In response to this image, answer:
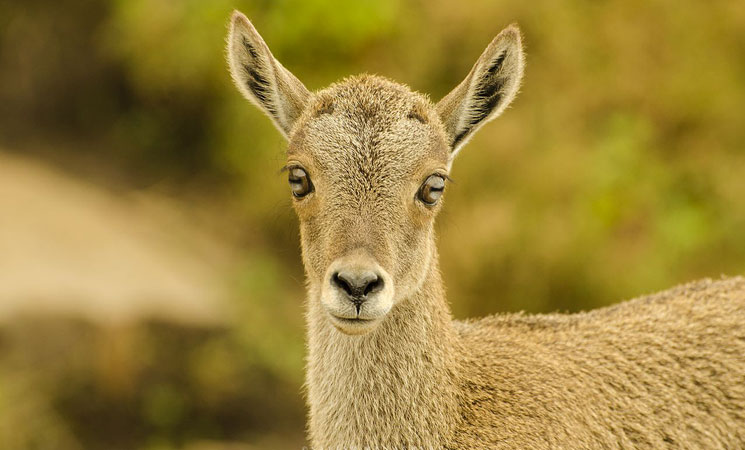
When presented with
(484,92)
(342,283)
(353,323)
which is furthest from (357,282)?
(484,92)

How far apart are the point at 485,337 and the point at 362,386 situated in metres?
1.11

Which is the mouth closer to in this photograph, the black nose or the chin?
the chin

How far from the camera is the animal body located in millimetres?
5266

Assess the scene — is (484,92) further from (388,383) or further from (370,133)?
(388,383)

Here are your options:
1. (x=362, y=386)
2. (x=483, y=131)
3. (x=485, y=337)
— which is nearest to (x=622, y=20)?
(x=483, y=131)

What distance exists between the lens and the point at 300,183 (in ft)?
18.0

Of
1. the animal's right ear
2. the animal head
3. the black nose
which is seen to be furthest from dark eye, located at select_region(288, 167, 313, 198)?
the black nose

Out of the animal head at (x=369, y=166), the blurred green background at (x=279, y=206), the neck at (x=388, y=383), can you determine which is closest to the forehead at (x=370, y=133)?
the animal head at (x=369, y=166)

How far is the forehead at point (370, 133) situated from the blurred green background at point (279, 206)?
577 cm

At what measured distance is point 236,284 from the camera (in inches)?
534

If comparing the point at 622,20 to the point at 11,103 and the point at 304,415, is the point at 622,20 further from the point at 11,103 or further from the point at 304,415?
the point at 11,103

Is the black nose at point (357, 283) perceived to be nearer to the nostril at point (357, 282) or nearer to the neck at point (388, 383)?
the nostril at point (357, 282)

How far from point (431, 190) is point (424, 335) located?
0.87m

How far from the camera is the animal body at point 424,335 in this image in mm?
5266
